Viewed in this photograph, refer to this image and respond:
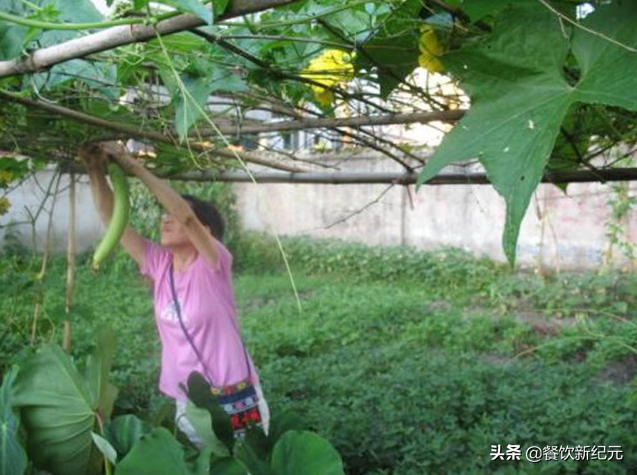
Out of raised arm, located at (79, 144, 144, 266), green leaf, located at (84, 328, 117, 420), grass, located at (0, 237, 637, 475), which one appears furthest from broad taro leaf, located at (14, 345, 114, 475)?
raised arm, located at (79, 144, 144, 266)

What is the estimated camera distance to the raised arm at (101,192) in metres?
1.92

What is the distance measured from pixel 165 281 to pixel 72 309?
29 centimetres

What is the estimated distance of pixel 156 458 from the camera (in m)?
1.22

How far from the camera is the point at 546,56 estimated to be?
0.67m

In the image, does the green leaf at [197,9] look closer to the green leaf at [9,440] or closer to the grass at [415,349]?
the grass at [415,349]

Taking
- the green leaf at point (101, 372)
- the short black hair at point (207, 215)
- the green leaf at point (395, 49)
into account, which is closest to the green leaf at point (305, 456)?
the green leaf at point (101, 372)

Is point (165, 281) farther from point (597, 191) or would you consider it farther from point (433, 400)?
point (597, 191)

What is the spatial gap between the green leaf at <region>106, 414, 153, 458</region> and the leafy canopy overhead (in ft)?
1.87

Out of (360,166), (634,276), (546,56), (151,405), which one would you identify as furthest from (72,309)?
(360,166)

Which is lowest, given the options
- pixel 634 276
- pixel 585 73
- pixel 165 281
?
pixel 634 276

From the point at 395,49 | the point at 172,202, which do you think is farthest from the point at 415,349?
the point at 395,49

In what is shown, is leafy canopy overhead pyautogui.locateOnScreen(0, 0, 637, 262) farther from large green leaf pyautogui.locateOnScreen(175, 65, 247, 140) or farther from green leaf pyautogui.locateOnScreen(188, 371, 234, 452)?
green leaf pyautogui.locateOnScreen(188, 371, 234, 452)

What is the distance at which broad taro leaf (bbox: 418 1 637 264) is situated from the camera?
1.84 ft

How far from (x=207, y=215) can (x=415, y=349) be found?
213 centimetres
